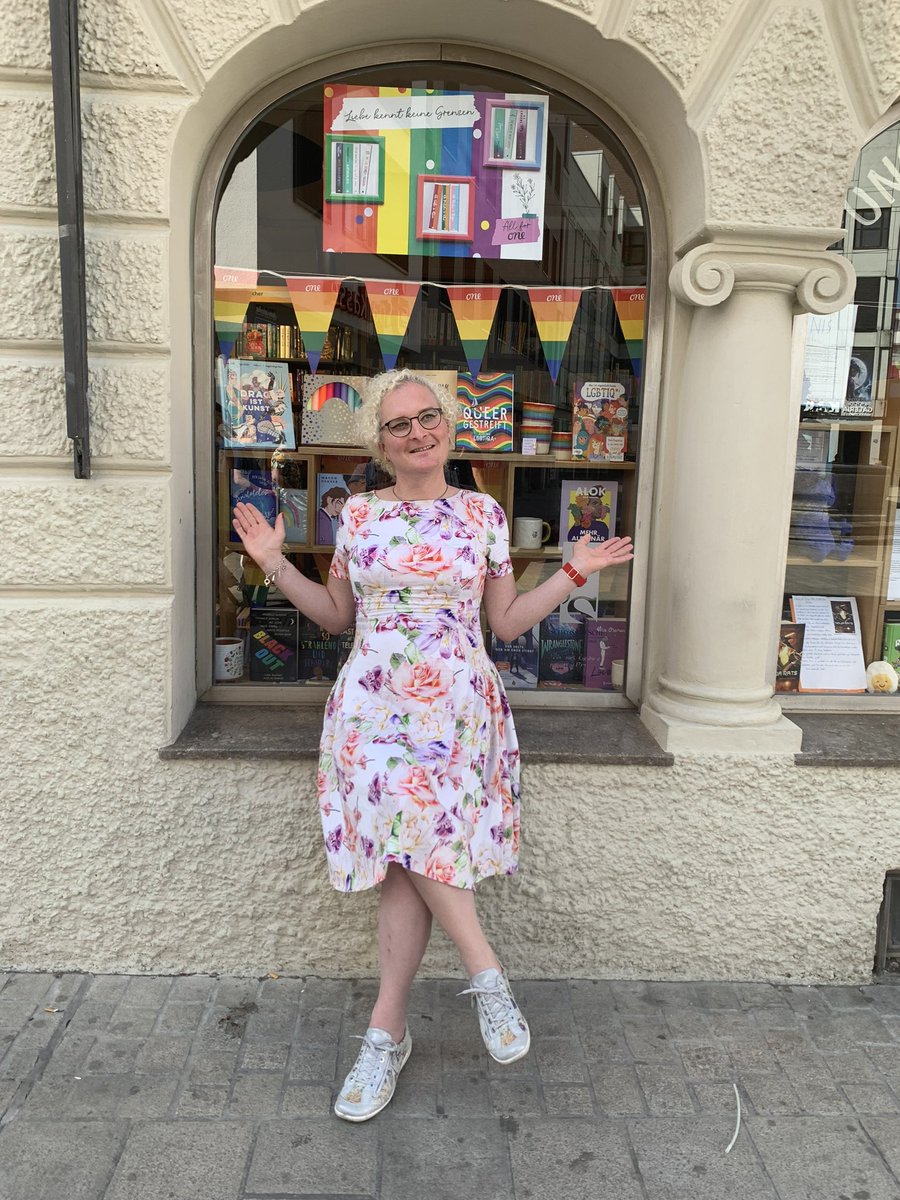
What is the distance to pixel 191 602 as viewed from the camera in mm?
3275

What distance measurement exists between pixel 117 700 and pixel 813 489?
283 centimetres

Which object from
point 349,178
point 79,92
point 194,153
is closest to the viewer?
point 79,92

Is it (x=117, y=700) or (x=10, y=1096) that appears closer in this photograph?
(x=10, y=1096)

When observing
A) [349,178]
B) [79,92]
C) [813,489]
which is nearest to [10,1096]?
[79,92]

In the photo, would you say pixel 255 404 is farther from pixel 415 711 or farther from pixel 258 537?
pixel 415 711

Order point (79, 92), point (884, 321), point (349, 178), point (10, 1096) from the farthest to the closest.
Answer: point (884, 321) < point (349, 178) < point (79, 92) < point (10, 1096)

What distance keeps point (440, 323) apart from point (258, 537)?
4.22 feet

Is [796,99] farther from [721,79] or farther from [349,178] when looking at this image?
[349,178]

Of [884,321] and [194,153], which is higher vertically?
[194,153]

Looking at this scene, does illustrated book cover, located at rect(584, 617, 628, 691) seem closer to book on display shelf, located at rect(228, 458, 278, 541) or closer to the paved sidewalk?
the paved sidewalk

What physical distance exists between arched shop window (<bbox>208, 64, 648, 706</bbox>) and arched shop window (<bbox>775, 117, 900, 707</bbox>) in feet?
2.56

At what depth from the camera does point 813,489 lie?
371 cm

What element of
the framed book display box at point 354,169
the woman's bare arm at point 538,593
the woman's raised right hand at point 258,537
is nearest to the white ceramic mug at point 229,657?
the woman's raised right hand at point 258,537

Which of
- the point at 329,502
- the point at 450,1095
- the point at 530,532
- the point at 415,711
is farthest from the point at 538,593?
the point at 450,1095
